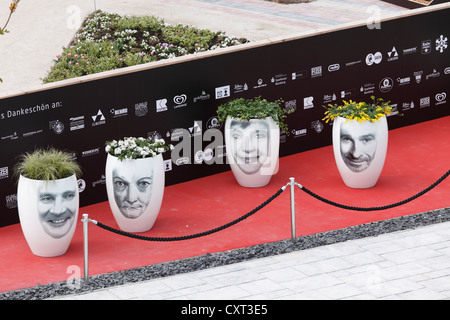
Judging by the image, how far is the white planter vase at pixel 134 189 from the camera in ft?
43.8

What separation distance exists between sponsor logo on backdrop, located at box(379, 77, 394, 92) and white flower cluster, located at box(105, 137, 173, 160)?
4.82 m

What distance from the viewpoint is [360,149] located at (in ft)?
48.9

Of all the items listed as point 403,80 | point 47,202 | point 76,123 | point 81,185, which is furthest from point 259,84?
point 47,202

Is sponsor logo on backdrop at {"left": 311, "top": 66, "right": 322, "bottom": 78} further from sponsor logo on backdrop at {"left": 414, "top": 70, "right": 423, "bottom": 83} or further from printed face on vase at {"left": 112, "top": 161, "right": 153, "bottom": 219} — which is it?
printed face on vase at {"left": 112, "top": 161, "right": 153, "bottom": 219}

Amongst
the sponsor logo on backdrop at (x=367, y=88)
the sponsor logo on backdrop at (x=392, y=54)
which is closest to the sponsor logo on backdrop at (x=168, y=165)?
the sponsor logo on backdrop at (x=367, y=88)

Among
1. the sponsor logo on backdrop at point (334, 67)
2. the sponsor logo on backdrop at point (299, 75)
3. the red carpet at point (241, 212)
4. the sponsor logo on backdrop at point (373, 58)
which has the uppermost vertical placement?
the sponsor logo on backdrop at point (373, 58)

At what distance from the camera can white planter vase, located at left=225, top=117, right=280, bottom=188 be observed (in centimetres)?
1477

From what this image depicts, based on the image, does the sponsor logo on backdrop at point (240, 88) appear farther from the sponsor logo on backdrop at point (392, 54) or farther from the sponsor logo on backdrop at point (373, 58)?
the sponsor logo on backdrop at point (392, 54)

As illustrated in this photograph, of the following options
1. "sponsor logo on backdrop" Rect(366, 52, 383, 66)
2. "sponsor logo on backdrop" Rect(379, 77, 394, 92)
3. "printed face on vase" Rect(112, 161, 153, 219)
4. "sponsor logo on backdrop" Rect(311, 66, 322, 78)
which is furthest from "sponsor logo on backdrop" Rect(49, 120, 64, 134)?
"sponsor logo on backdrop" Rect(379, 77, 394, 92)

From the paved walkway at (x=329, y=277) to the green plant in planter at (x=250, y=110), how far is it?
2.38 m

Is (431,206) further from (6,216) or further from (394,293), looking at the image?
(6,216)

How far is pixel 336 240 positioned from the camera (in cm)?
1341

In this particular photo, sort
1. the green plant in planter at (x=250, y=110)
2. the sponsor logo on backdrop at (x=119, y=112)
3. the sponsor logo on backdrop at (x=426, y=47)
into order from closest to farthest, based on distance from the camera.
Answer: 1. the sponsor logo on backdrop at (x=119, y=112)
2. the green plant in planter at (x=250, y=110)
3. the sponsor logo on backdrop at (x=426, y=47)

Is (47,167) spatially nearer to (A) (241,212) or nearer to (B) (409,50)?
(A) (241,212)
